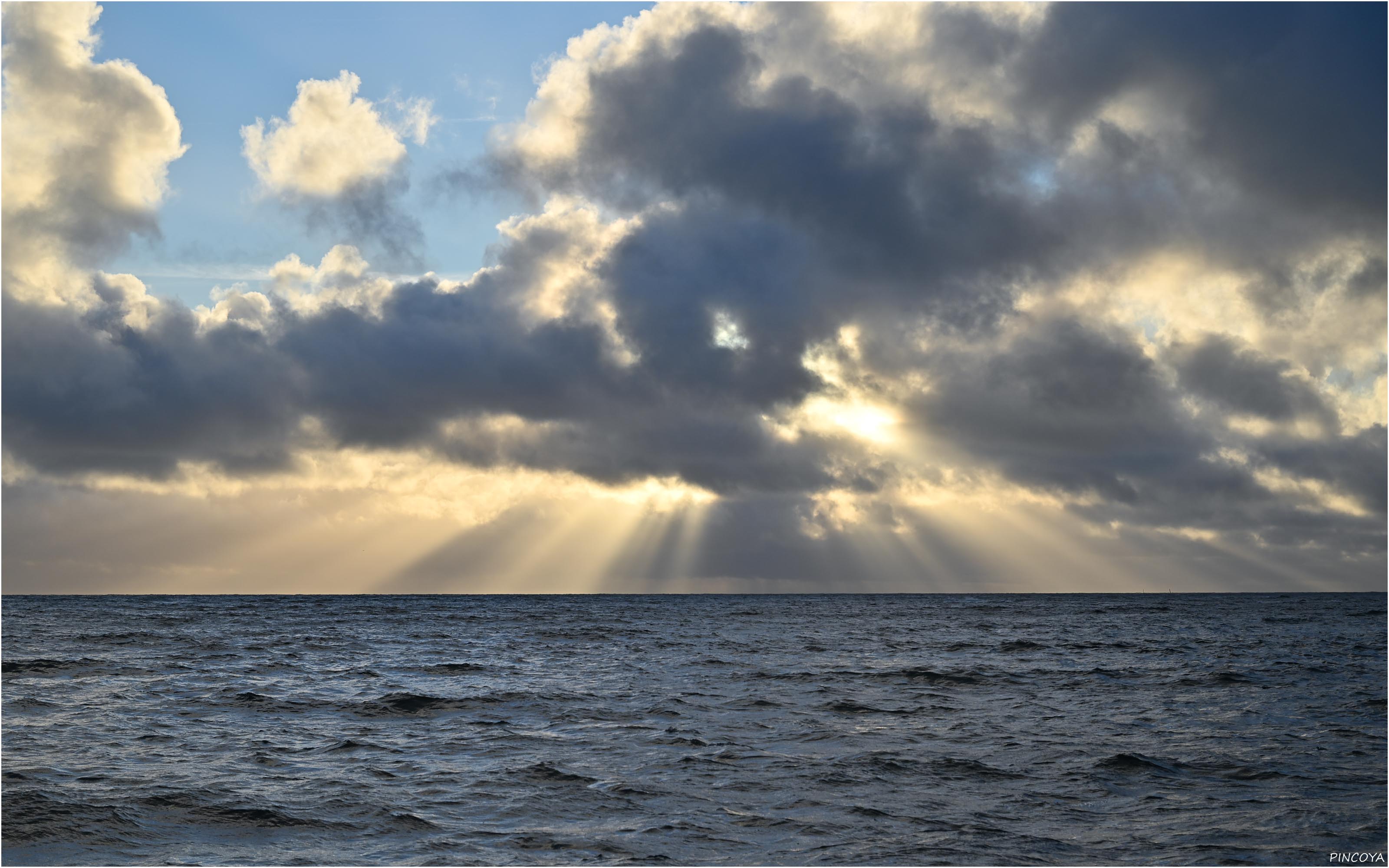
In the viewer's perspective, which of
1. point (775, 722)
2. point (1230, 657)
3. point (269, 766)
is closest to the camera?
point (269, 766)

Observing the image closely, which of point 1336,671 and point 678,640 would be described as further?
point 678,640

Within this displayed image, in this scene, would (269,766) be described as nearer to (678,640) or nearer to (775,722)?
(775,722)

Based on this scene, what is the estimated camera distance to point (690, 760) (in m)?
21.0

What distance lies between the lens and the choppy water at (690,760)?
14.8 meters

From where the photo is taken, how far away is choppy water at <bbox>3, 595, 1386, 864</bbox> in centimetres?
1479

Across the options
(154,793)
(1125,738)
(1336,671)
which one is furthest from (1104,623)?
(154,793)

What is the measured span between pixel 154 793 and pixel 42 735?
8.99m

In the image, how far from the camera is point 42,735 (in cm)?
2384

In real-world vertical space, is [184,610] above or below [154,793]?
below

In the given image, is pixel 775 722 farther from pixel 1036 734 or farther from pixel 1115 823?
pixel 1115 823

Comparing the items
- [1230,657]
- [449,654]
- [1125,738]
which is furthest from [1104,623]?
[1125,738]

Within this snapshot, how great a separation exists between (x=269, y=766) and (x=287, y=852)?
653cm

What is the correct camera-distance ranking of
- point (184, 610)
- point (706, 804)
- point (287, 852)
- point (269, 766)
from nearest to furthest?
point (287, 852), point (706, 804), point (269, 766), point (184, 610)

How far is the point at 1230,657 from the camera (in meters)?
50.4
